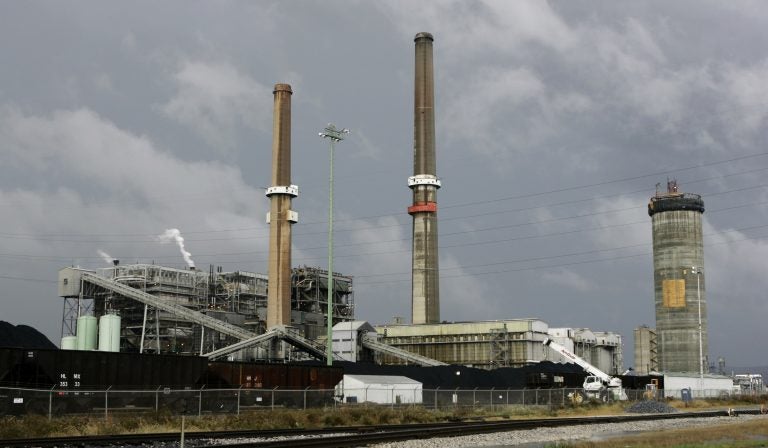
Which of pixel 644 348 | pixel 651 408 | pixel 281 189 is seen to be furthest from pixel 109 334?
pixel 644 348

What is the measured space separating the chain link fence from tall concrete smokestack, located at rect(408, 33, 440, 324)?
128ft

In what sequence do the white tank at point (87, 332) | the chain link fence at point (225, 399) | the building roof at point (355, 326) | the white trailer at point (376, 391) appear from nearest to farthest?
the chain link fence at point (225, 399), the white trailer at point (376, 391), the white tank at point (87, 332), the building roof at point (355, 326)

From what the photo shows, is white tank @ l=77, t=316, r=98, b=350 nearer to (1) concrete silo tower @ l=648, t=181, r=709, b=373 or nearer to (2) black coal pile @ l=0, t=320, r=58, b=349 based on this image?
(2) black coal pile @ l=0, t=320, r=58, b=349

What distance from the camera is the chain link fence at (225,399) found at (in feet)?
130

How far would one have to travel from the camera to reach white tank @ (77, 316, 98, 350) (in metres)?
88.9

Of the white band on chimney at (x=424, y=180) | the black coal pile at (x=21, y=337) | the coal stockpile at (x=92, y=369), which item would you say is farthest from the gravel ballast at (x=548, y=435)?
the white band on chimney at (x=424, y=180)

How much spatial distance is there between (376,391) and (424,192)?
183 feet

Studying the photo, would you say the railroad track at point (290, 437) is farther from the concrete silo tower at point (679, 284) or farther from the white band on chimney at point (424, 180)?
the concrete silo tower at point (679, 284)

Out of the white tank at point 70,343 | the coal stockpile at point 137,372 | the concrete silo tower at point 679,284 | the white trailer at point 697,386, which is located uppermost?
the concrete silo tower at point 679,284

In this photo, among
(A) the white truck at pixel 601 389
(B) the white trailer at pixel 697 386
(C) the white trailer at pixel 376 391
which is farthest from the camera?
(B) the white trailer at pixel 697 386

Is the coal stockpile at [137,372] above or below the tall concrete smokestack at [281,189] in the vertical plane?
below

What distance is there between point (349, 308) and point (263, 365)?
250ft

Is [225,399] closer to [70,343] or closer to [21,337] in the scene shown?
[21,337]

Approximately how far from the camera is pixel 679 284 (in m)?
113
